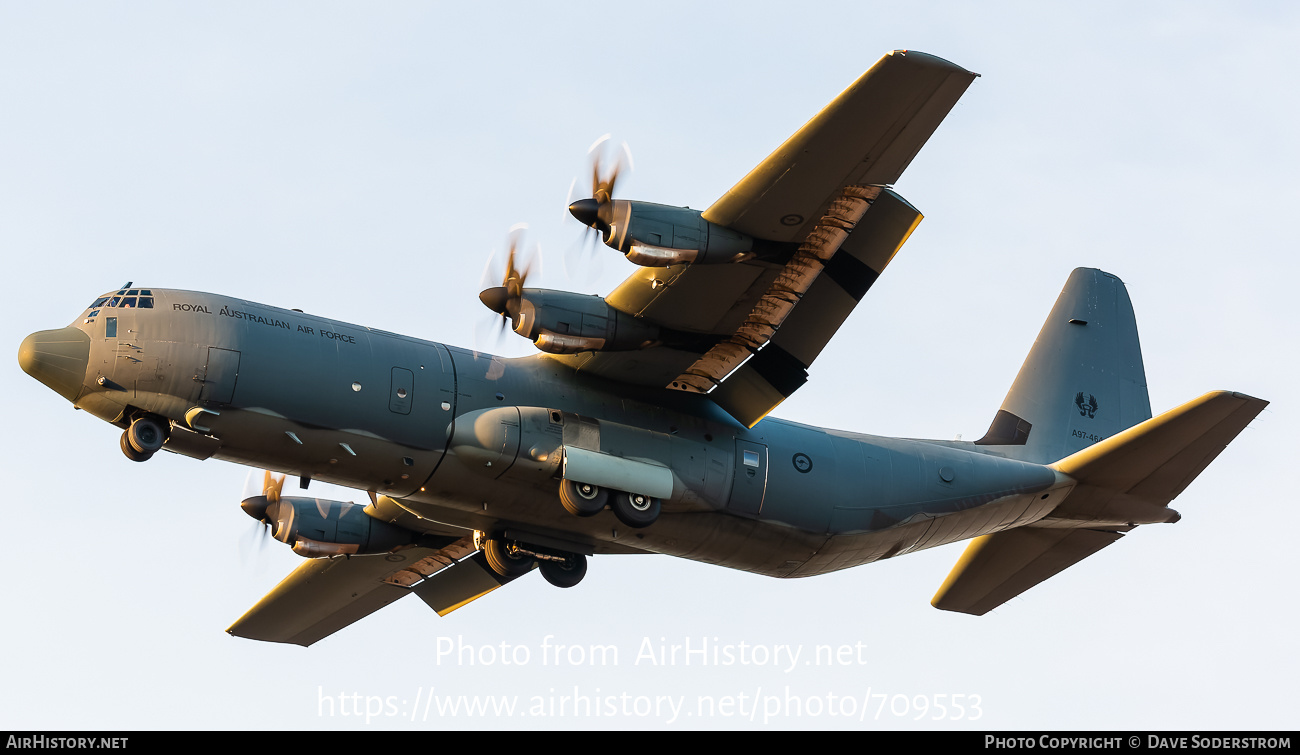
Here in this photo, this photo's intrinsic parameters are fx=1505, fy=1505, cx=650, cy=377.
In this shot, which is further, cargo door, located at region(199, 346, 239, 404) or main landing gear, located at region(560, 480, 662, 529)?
main landing gear, located at region(560, 480, 662, 529)

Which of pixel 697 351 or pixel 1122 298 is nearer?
pixel 697 351

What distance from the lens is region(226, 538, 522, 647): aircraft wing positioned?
1005 inches

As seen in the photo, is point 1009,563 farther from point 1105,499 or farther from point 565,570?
point 565,570

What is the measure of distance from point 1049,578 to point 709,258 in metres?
10.2

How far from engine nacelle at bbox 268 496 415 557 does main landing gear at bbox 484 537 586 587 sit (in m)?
2.27

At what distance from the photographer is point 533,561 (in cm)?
2267

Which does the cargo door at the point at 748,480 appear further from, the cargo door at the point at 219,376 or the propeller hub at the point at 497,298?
the cargo door at the point at 219,376

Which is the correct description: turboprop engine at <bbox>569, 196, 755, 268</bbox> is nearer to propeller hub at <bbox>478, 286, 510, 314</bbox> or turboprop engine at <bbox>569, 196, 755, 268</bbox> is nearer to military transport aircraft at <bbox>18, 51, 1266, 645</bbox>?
military transport aircraft at <bbox>18, 51, 1266, 645</bbox>

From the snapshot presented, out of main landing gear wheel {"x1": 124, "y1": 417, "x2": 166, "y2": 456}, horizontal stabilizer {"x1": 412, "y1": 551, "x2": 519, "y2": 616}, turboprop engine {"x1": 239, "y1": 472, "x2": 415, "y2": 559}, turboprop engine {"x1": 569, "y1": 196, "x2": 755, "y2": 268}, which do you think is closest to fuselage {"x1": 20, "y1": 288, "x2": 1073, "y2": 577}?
main landing gear wheel {"x1": 124, "y1": 417, "x2": 166, "y2": 456}

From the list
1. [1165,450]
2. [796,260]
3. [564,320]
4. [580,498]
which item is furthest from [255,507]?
[1165,450]

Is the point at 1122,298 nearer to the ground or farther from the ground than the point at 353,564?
farther from the ground
